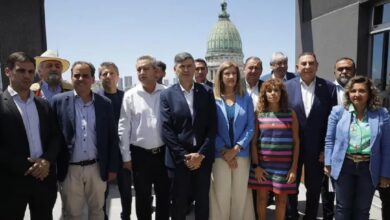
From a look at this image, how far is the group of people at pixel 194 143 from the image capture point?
2.78 m

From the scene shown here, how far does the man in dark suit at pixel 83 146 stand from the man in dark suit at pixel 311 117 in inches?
90.2

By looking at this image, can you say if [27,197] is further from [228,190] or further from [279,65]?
[279,65]

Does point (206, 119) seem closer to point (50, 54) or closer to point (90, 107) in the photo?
point (90, 107)

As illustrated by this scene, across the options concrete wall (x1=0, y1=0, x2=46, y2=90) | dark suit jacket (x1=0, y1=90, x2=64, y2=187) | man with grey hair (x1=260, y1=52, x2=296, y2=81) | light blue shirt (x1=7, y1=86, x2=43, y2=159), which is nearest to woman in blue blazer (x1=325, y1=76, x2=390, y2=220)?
man with grey hair (x1=260, y1=52, x2=296, y2=81)

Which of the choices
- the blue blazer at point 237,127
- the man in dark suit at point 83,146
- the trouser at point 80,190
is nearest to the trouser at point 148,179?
the man in dark suit at point 83,146

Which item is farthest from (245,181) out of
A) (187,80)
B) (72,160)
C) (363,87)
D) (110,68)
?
(110,68)

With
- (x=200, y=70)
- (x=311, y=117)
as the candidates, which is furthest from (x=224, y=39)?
(x=311, y=117)

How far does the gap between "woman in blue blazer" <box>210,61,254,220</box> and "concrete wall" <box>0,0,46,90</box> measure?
528 cm

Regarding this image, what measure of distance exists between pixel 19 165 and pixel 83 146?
587mm

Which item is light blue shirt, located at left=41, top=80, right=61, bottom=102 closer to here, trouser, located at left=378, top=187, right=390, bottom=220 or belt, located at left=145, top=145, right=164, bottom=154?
belt, located at left=145, top=145, right=164, bottom=154

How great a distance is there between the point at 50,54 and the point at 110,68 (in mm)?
1050

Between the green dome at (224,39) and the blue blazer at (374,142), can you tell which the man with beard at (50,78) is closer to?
the blue blazer at (374,142)

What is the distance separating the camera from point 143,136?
3.33 metres

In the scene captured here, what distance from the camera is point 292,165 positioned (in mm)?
3412
